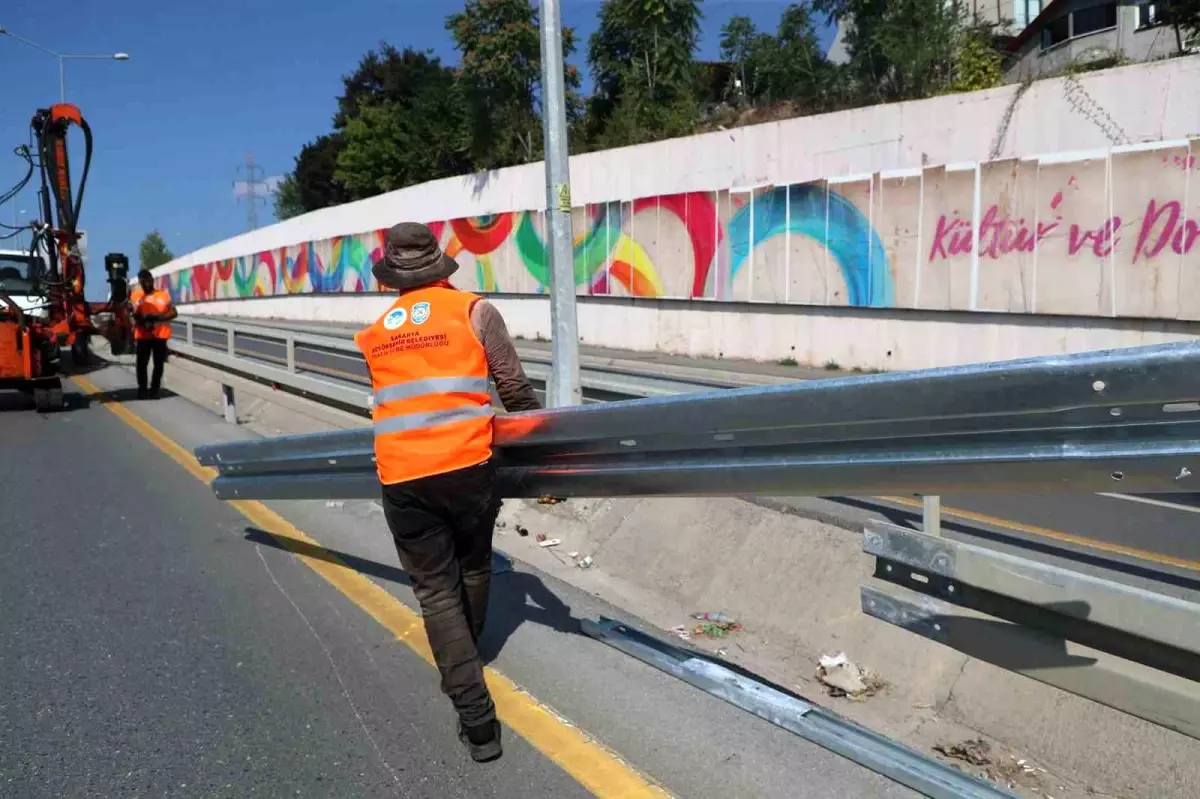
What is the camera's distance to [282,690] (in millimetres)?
4156

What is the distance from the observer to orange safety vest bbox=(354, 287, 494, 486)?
3.45 m

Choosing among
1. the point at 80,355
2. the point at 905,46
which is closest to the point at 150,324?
the point at 80,355

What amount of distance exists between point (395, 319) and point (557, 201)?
4793 mm

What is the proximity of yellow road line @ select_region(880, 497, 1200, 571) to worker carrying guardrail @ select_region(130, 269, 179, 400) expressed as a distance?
1120 centimetres

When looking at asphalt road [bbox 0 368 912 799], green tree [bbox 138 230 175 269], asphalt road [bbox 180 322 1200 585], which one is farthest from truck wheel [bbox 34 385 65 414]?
green tree [bbox 138 230 175 269]

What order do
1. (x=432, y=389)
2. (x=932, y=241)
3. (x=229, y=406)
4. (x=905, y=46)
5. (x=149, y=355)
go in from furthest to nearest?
(x=905, y=46) → (x=932, y=241) → (x=149, y=355) → (x=229, y=406) → (x=432, y=389)

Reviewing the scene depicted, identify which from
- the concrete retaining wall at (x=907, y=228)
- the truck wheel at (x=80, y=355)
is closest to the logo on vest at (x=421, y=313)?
the concrete retaining wall at (x=907, y=228)

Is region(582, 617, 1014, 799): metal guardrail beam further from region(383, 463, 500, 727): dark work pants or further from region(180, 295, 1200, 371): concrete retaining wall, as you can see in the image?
region(180, 295, 1200, 371): concrete retaining wall

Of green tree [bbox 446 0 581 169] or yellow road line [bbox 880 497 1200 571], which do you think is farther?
green tree [bbox 446 0 581 169]

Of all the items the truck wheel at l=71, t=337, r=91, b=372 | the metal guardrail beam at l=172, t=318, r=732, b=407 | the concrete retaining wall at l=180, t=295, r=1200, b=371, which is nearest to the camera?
the metal guardrail beam at l=172, t=318, r=732, b=407

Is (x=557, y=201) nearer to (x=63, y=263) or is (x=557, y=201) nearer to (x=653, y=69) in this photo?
(x=63, y=263)

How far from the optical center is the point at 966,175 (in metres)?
15.0

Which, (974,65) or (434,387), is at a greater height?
(974,65)

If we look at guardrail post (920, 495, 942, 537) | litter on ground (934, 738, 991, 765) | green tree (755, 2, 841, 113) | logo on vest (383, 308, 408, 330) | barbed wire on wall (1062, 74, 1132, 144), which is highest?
green tree (755, 2, 841, 113)
